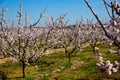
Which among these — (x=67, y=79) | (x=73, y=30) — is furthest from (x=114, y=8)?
(x=73, y=30)

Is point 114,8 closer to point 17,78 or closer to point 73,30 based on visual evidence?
point 17,78

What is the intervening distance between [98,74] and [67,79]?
2687 millimetres

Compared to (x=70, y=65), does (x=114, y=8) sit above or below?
above

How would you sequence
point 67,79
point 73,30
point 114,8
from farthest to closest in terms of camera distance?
point 73,30 → point 67,79 → point 114,8

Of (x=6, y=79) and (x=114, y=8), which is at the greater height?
(x=114, y=8)

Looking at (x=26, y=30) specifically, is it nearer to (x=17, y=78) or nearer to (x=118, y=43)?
(x=17, y=78)

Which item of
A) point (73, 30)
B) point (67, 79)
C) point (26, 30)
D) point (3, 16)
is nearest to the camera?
point (67, 79)

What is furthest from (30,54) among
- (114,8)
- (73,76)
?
(114,8)

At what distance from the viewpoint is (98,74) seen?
71.1 feet

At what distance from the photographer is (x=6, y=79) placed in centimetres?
2228

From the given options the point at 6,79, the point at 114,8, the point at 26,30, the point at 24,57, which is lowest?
the point at 6,79

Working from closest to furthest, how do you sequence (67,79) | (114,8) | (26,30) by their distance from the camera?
(114,8) < (67,79) < (26,30)

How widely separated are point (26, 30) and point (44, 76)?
5513mm

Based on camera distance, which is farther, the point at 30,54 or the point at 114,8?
the point at 30,54
